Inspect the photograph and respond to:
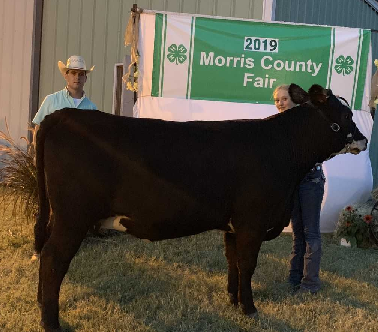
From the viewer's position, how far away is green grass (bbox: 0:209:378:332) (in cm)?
317

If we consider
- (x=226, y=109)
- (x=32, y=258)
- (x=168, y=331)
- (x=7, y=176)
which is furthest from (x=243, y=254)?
(x=7, y=176)

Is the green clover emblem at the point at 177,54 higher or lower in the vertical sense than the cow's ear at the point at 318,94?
higher

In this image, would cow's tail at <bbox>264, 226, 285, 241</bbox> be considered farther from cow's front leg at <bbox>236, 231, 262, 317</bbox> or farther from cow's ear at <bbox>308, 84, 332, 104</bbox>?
cow's ear at <bbox>308, 84, 332, 104</bbox>

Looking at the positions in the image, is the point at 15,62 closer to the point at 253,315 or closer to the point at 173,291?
the point at 173,291

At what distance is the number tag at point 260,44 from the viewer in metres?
5.51

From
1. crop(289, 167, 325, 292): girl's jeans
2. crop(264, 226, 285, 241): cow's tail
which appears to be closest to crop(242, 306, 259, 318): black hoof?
crop(264, 226, 285, 241): cow's tail

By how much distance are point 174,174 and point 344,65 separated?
3658mm

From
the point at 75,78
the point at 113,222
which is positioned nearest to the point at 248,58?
the point at 75,78

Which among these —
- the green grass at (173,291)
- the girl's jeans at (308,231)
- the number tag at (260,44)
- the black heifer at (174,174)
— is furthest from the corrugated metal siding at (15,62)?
the girl's jeans at (308,231)

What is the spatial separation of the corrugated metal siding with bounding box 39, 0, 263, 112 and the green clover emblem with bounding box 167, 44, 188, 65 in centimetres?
258

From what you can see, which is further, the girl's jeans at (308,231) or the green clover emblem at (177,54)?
the green clover emblem at (177,54)

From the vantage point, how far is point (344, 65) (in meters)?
5.61

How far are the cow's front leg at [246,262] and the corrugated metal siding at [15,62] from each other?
617 cm

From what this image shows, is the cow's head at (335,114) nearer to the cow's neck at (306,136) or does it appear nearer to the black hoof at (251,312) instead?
the cow's neck at (306,136)
